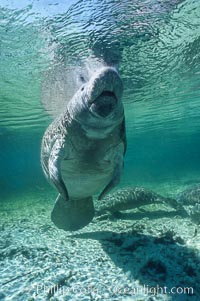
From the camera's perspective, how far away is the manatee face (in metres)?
4.18

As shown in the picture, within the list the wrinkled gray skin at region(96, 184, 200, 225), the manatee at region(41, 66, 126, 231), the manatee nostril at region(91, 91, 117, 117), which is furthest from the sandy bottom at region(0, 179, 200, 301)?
the manatee nostril at region(91, 91, 117, 117)

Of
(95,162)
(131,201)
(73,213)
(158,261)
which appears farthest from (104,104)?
(131,201)

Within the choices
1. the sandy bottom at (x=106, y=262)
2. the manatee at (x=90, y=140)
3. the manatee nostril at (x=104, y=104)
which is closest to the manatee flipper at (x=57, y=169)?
the manatee at (x=90, y=140)

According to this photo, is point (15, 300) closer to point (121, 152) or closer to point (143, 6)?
point (121, 152)

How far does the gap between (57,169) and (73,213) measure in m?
2.40

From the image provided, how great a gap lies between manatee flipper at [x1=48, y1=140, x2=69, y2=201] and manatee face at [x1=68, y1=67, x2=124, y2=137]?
2.56 ft

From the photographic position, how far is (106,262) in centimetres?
590

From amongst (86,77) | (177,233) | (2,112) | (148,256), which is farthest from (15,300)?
(2,112)

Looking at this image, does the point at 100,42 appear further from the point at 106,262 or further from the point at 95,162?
the point at 106,262

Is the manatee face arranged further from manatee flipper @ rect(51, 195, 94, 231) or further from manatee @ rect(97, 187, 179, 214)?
manatee @ rect(97, 187, 179, 214)

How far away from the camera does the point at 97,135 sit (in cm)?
487

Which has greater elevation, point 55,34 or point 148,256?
point 55,34

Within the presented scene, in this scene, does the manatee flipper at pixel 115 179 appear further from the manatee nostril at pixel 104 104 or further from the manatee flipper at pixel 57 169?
the manatee nostril at pixel 104 104

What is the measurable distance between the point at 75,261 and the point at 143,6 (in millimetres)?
7338
